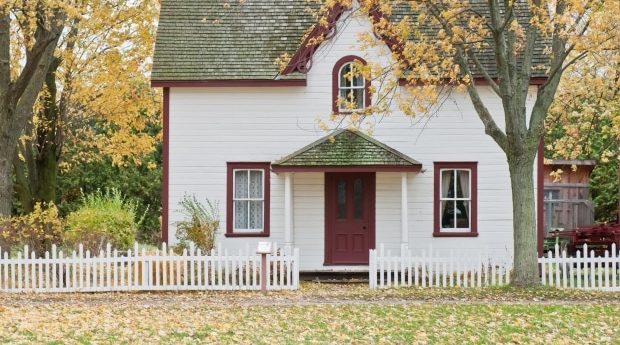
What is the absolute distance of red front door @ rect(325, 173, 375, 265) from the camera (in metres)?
23.6

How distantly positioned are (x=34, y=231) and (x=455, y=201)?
33.6ft

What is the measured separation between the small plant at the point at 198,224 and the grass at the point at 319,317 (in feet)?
8.62

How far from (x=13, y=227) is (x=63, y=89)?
36.6 feet

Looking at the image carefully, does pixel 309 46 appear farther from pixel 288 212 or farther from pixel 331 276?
pixel 331 276

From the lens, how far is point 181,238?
22766 mm

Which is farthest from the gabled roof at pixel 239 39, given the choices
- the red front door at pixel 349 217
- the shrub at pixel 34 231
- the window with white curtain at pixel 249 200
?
the shrub at pixel 34 231

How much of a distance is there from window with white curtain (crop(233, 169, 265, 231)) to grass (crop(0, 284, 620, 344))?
13.5 ft

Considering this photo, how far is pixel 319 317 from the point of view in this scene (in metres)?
15.1

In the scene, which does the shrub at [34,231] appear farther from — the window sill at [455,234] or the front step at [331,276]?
the window sill at [455,234]

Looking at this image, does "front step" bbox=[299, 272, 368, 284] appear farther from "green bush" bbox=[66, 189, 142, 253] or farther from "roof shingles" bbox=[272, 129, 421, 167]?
"green bush" bbox=[66, 189, 142, 253]

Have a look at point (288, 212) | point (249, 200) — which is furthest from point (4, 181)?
point (288, 212)

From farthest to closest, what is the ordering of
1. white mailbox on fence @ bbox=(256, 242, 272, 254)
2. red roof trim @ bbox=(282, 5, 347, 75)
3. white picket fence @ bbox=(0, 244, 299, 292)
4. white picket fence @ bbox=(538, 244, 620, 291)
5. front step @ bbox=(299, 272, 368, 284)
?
red roof trim @ bbox=(282, 5, 347, 75) → front step @ bbox=(299, 272, 368, 284) → white picket fence @ bbox=(538, 244, 620, 291) → white picket fence @ bbox=(0, 244, 299, 292) → white mailbox on fence @ bbox=(256, 242, 272, 254)

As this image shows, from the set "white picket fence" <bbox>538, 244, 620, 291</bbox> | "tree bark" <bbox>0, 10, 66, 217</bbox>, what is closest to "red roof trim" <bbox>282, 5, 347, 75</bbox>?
"tree bark" <bbox>0, 10, 66, 217</bbox>

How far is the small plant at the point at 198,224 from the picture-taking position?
22281 mm
